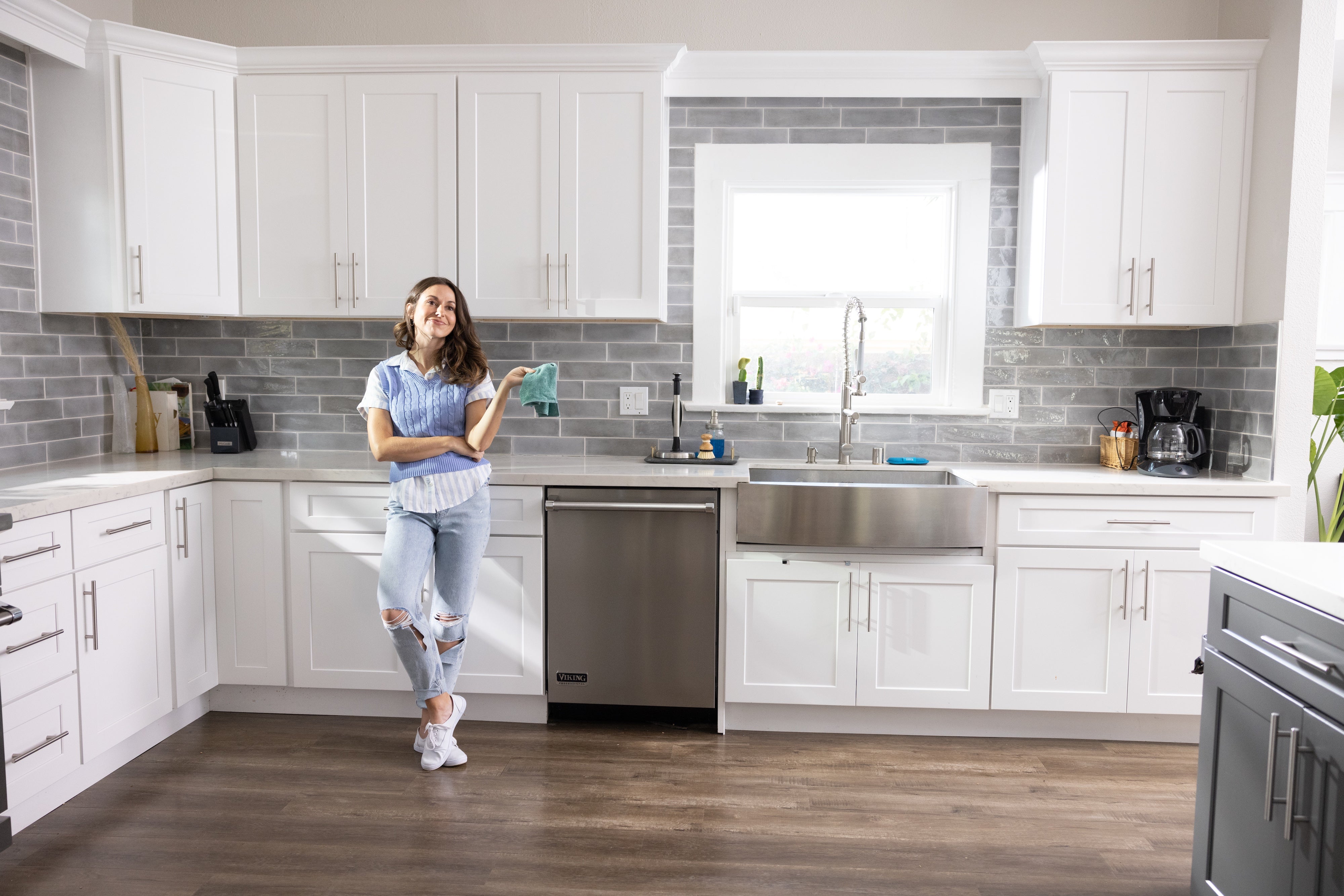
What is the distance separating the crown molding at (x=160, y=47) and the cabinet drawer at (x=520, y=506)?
74.4 inches

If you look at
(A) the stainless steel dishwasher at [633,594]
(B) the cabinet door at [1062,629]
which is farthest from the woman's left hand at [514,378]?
(B) the cabinet door at [1062,629]

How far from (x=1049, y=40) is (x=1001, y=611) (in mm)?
2094

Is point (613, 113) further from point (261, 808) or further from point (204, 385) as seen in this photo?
point (261, 808)

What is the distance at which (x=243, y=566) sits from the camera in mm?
3199

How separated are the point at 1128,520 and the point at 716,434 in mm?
1494

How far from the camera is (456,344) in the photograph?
2.82m

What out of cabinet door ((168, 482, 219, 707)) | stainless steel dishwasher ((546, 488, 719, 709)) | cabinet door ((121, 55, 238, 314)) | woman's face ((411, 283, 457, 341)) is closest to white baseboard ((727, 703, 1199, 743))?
stainless steel dishwasher ((546, 488, 719, 709))

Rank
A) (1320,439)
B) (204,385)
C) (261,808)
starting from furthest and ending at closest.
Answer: (204,385)
(1320,439)
(261,808)

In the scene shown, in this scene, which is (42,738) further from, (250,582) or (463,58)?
(463,58)

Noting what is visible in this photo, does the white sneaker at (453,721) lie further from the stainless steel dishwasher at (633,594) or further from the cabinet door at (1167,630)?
the cabinet door at (1167,630)

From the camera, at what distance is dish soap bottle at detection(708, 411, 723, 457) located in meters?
3.52

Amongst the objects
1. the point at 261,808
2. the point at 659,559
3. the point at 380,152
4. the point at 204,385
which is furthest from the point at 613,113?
the point at 261,808

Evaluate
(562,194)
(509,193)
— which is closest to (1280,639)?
(562,194)

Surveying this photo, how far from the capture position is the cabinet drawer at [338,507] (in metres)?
3.14
